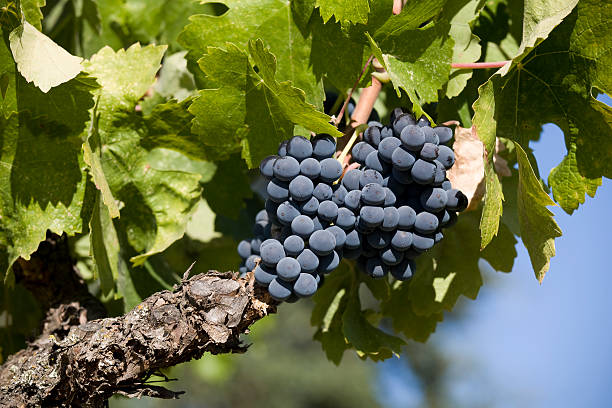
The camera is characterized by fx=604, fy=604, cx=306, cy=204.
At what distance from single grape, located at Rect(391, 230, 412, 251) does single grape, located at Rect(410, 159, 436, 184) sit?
0.08 meters

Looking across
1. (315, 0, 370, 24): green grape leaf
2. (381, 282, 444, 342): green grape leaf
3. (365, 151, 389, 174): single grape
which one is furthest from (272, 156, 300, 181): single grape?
(381, 282, 444, 342): green grape leaf

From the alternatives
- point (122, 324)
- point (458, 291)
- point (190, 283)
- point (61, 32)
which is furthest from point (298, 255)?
point (61, 32)

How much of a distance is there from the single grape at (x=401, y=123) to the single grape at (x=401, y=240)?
0.14 metres

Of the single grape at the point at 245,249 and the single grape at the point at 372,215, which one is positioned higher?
the single grape at the point at 372,215

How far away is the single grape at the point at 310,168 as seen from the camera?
814 millimetres

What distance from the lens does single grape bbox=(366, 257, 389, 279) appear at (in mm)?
885

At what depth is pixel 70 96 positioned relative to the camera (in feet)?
3.11

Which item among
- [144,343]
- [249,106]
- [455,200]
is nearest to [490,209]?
[455,200]

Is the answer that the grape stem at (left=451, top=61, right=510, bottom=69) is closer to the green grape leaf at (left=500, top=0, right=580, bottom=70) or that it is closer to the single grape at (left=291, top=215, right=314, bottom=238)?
the green grape leaf at (left=500, top=0, right=580, bottom=70)

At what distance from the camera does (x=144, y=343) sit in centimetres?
80

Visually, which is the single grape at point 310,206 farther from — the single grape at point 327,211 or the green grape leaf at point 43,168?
the green grape leaf at point 43,168

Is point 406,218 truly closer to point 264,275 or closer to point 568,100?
point 264,275

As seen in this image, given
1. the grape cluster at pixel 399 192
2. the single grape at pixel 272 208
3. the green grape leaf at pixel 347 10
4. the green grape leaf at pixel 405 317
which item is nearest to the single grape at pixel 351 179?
the grape cluster at pixel 399 192

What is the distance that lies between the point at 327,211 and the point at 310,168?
63 mm
